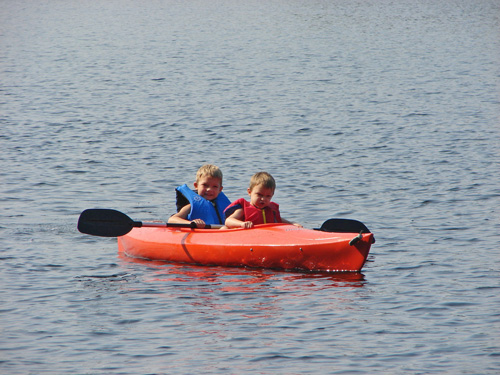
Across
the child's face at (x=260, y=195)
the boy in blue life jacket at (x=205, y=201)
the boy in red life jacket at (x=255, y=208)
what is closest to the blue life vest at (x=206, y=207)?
the boy in blue life jacket at (x=205, y=201)

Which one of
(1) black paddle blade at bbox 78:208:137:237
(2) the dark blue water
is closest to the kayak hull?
(2) the dark blue water

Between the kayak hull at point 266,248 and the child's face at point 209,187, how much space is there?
42cm

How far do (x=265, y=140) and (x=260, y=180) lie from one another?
7.82m

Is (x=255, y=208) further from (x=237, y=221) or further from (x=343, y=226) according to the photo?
(x=343, y=226)

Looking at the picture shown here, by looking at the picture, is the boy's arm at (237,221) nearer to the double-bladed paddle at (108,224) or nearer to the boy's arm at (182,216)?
the double-bladed paddle at (108,224)

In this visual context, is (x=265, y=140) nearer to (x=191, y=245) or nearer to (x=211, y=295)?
(x=191, y=245)

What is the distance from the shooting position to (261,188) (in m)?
8.09

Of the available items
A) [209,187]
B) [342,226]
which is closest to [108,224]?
[209,187]

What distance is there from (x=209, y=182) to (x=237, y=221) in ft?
2.06

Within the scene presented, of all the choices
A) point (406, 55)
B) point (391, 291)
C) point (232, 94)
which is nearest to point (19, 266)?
point (391, 291)

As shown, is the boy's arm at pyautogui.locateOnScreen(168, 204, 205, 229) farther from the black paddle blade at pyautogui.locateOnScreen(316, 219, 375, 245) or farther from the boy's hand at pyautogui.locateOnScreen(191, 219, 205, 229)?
the black paddle blade at pyautogui.locateOnScreen(316, 219, 375, 245)

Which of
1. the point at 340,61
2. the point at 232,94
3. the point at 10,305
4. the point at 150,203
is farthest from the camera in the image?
the point at 340,61

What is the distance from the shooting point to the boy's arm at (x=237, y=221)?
811cm

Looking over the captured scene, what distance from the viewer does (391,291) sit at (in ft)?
24.2
